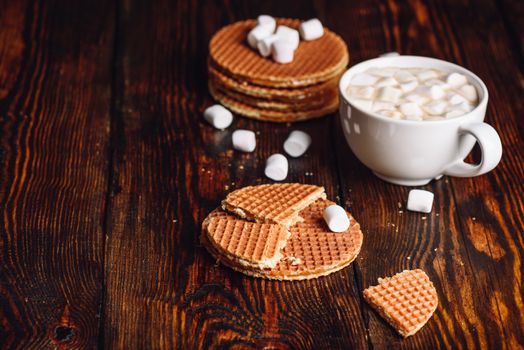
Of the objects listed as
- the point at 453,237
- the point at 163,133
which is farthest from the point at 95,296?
the point at 453,237

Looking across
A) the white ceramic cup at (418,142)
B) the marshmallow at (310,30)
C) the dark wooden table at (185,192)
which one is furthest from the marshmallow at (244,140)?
the marshmallow at (310,30)

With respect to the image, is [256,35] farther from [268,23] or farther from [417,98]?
[417,98]

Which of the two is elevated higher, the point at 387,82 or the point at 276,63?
the point at 387,82

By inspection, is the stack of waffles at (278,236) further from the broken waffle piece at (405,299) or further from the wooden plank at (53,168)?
the wooden plank at (53,168)

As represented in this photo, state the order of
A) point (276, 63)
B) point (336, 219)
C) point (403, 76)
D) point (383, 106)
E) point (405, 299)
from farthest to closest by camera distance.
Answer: point (276, 63), point (403, 76), point (383, 106), point (336, 219), point (405, 299)

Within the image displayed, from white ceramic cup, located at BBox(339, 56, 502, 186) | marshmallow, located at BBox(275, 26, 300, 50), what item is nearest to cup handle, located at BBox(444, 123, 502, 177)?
white ceramic cup, located at BBox(339, 56, 502, 186)

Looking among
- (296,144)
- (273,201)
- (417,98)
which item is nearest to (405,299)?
(273,201)

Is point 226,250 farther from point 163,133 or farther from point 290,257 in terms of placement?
point 163,133
